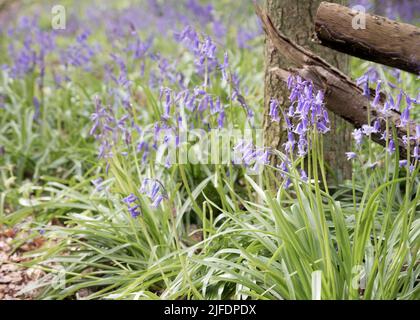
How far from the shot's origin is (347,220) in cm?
319

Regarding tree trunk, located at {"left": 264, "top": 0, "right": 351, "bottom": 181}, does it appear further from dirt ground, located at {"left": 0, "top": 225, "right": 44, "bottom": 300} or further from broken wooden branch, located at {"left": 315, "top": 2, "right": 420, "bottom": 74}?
dirt ground, located at {"left": 0, "top": 225, "right": 44, "bottom": 300}

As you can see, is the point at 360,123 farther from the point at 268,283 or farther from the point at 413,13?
the point at 413,13

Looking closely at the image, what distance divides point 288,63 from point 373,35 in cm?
84

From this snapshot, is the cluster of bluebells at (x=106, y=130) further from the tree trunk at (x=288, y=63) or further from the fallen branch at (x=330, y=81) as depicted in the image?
the fallen branch at (x=330, y=81)

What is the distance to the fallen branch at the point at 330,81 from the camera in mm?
3105

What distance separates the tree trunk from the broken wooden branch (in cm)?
75

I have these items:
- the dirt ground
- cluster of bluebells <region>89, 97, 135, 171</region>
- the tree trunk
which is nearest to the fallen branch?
the tree trunk

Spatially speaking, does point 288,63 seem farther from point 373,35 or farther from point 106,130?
point 106,130

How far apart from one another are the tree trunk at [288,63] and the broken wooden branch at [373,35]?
2.45ft

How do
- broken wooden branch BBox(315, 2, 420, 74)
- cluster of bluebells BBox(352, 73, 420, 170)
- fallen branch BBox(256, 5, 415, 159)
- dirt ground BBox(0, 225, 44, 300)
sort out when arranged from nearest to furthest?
1. cluster of bluebells BBox(352, 73, 420, 170)
2. broken wooden branch BBox(315, 2, 420, 74)
3. fallen branch BBox(256, 5, 415, 159)
4. dirt ground BBox(0, 225, 44, 300)

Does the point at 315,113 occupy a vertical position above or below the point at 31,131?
above

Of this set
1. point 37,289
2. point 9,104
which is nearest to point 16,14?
point 9,104

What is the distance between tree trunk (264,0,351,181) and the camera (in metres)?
3.70

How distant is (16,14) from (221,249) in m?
7.88
